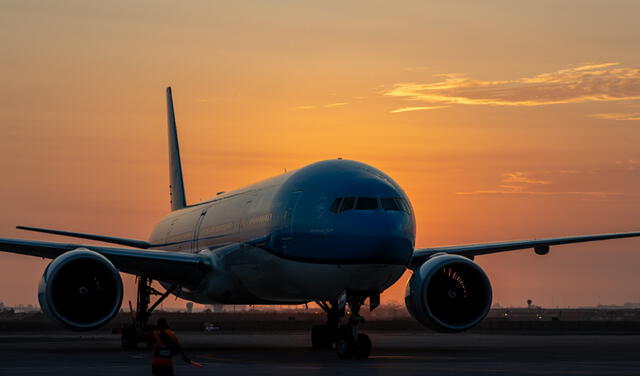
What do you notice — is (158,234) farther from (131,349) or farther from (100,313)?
(100,313)

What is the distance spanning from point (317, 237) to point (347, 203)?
1.12 metres

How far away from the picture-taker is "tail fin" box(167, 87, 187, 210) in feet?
164

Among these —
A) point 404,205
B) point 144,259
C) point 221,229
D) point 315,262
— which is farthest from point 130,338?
point 404,205

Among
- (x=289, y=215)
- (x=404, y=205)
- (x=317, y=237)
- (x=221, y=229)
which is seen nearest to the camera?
(x=317, y=237)

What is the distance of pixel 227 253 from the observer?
33.9 meters

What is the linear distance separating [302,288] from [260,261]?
208cm

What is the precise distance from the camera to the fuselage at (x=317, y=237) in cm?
2708

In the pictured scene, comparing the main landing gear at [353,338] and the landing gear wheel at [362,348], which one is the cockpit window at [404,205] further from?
the landing gear wheel at [362,348]

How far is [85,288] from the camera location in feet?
97.2

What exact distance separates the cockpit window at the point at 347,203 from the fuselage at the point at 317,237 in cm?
2

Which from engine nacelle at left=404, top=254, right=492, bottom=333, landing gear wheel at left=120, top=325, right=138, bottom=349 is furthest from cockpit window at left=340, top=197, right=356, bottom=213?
landing gear wheel at left=120, top=325, right=138, bottom=349

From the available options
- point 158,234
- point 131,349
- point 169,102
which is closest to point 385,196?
point 131,349

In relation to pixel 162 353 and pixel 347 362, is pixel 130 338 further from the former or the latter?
pixel 162 353

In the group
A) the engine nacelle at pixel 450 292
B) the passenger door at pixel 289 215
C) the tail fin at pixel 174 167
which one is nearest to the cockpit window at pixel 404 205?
the engine nacelle at pixel 450 292
